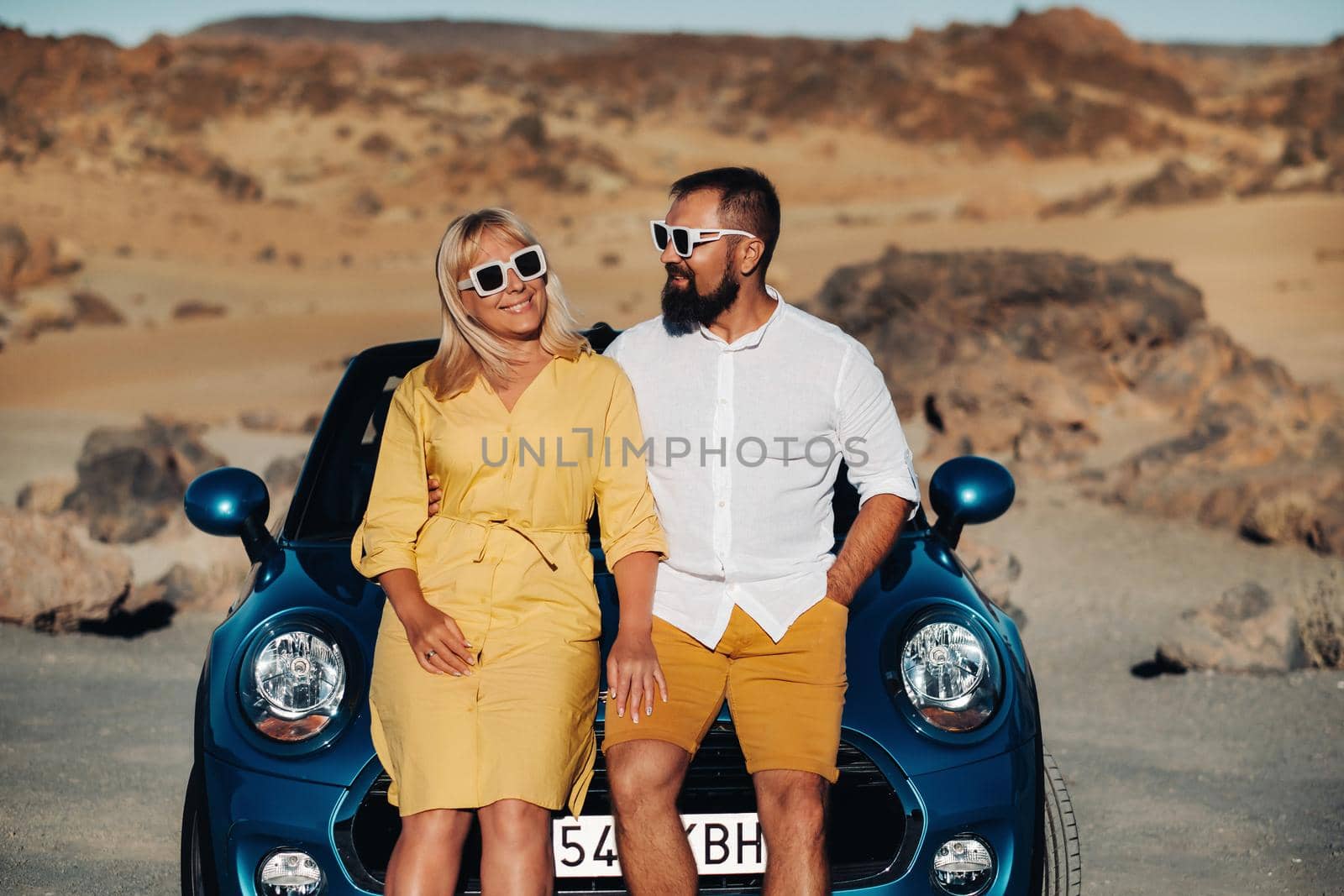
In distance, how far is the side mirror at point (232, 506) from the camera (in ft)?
13.5

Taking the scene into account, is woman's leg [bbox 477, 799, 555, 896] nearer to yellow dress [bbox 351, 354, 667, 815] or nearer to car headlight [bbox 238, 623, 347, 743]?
yellow dress [bbox 351, 354, 667, 815]

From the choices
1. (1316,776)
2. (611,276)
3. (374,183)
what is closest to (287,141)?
(374,183)

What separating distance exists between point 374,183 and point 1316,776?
140ft

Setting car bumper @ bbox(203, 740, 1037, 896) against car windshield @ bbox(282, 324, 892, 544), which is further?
car windshield @ bbox(282, 324, 892, 544)

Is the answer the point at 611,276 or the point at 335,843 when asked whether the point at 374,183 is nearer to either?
the point at 611,276

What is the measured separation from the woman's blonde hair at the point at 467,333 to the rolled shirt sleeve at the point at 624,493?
0.70 feet

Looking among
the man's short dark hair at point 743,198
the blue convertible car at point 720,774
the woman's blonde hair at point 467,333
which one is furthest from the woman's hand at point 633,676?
the man's short dark hair at point 743,198

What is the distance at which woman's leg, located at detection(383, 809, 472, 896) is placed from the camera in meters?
3.06

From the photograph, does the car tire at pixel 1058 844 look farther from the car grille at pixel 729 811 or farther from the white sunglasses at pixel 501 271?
the white sunglasses at pixel 501 271

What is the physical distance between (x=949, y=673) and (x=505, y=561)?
1.05 m

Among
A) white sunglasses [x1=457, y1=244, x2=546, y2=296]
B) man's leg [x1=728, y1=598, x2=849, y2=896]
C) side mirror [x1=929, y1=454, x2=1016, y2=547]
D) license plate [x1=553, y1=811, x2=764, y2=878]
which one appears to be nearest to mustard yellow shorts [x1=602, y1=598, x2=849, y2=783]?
man's leg [x1=728, y1=598, x2=849, y2=896]

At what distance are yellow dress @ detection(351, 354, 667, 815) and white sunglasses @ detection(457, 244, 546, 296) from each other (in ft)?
0.72

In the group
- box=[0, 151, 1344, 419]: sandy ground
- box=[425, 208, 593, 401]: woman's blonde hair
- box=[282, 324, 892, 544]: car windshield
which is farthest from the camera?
box=[0, 151, 1344, 419]: sandy ground

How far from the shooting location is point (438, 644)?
3.26 m
